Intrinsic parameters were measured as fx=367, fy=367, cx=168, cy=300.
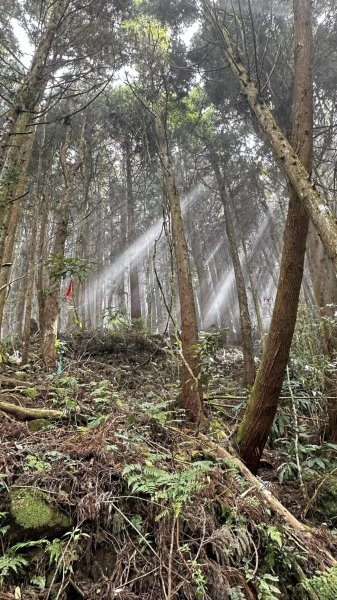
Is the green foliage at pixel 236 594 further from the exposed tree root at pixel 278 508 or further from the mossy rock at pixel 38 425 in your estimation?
the mossy rock at pixel 38 425

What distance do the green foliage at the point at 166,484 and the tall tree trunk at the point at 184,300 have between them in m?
2.23

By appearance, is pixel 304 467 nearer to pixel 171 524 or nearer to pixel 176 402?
pixel 176 402

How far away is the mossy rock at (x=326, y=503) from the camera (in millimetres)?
4309

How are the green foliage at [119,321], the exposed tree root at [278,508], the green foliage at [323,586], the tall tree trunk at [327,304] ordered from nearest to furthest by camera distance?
the green foliage at [323,586]
the exposed tree root at [278,508]
the tall tree trunk at [327,304]
the green foliage at [119,321]

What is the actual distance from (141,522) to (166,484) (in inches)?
15.7

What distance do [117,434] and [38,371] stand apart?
3.78m

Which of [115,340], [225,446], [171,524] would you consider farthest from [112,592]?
[115,340]

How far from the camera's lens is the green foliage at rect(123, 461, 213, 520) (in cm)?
287

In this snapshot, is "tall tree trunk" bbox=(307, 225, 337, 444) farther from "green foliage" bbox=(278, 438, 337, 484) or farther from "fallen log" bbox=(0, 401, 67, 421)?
"fallen log" bbox=(0, 401, 67, 421)

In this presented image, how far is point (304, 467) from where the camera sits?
5125mm

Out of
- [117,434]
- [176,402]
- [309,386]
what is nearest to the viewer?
[117,434]

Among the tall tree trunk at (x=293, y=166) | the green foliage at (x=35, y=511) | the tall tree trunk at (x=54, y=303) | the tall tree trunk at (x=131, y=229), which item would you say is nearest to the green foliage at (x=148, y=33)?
the tall tree trunk at (x=293, y=166)

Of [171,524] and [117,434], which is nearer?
[171,524]

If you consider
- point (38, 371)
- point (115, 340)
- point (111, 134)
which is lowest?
point (38, 371)
